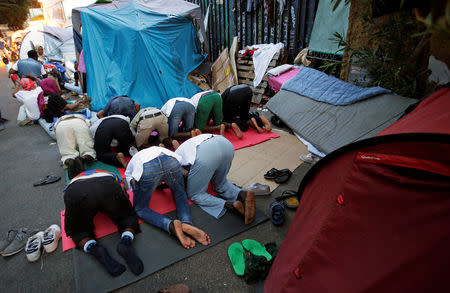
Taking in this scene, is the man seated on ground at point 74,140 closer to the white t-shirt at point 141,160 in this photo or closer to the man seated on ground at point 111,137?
the man seated on ground at point 111,137

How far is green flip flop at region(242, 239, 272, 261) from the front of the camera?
6.56 ft

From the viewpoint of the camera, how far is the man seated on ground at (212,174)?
7.61ft

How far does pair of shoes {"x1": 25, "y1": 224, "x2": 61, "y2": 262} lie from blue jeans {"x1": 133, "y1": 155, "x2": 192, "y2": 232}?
0.72m

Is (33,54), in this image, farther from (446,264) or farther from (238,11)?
(446,264)

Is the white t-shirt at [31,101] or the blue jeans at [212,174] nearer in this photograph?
the blue jeans at [212,174]

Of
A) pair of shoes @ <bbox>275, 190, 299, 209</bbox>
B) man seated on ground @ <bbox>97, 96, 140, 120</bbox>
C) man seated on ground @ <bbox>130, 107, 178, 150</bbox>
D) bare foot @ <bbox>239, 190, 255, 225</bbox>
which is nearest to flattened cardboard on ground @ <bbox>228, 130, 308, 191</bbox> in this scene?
pair of shoes @ <bbox>275, 190, 299, 209</bbox>

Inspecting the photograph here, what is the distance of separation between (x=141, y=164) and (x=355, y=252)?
171 cm

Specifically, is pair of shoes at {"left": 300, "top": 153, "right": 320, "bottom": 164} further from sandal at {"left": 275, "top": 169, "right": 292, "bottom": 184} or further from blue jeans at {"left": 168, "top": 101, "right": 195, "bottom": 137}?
→ blue jeans at {"left": 168, "top": 101, "right": 195, "bottom": 137}

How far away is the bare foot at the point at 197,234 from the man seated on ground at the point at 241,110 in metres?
2.49

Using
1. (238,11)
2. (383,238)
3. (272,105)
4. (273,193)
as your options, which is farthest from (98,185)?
(238,11)

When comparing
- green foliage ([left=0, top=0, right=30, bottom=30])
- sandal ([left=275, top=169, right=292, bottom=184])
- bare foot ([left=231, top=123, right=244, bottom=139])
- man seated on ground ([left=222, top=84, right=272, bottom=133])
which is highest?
green foliage ([left=0, top=0, right=30, bottom=30])

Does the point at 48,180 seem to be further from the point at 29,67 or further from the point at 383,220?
the point at 29,67

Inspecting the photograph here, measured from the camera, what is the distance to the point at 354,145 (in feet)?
4.16

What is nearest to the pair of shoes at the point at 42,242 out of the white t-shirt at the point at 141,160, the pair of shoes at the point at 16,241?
the pair of shoes at the point at 16,241
